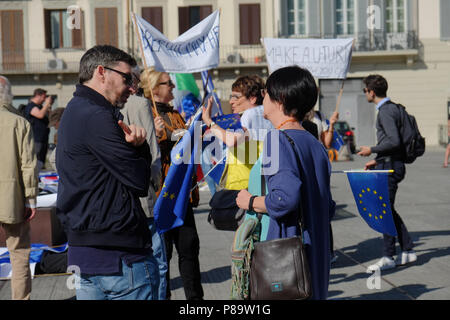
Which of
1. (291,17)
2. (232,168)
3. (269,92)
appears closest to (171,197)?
(232,168)

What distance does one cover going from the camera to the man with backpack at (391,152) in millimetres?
6375

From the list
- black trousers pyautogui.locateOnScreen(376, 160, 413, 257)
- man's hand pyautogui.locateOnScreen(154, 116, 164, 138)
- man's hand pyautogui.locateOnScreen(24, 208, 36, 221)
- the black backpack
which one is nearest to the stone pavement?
black trousers pyautogui.locateOnScreen(376, 160, 413, 257)

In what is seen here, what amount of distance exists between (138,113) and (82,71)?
1279 mm

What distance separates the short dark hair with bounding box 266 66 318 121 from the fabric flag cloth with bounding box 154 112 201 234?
1557mm

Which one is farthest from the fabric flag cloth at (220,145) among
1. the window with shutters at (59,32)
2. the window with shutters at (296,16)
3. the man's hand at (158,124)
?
the window with shutters at (59,32)

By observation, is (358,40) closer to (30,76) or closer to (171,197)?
(30,76)

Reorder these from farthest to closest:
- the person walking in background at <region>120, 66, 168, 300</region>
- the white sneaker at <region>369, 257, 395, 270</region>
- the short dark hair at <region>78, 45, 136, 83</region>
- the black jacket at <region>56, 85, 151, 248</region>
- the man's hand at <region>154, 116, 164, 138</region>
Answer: the white sneaker at <region>369, 257, 395, 270</region> → the man's hand at <region>154, 116, 164, 138</region> → the person walking in background at <region>120, 66, 168, 300</region> → the short dark hair at <region>78, 45, 136, 83</region> → the black jacket at <region>56, 85, 151, 248</region>

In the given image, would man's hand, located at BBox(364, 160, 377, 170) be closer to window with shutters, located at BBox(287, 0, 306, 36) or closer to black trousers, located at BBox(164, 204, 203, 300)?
black trousers, located at BBox(164, 204, 203, 300)

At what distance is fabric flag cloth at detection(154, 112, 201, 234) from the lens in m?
4.43

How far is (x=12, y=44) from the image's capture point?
31.7 meters

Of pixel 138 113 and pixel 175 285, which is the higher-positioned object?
pixel 138 113

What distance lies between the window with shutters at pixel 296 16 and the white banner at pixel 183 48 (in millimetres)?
26079

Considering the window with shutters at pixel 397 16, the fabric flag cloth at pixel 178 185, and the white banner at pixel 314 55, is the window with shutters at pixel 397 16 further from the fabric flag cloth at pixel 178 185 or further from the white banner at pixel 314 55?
the fabric flag cloth at pixel 178 185

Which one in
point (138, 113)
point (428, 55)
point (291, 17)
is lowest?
point (138, 113)
